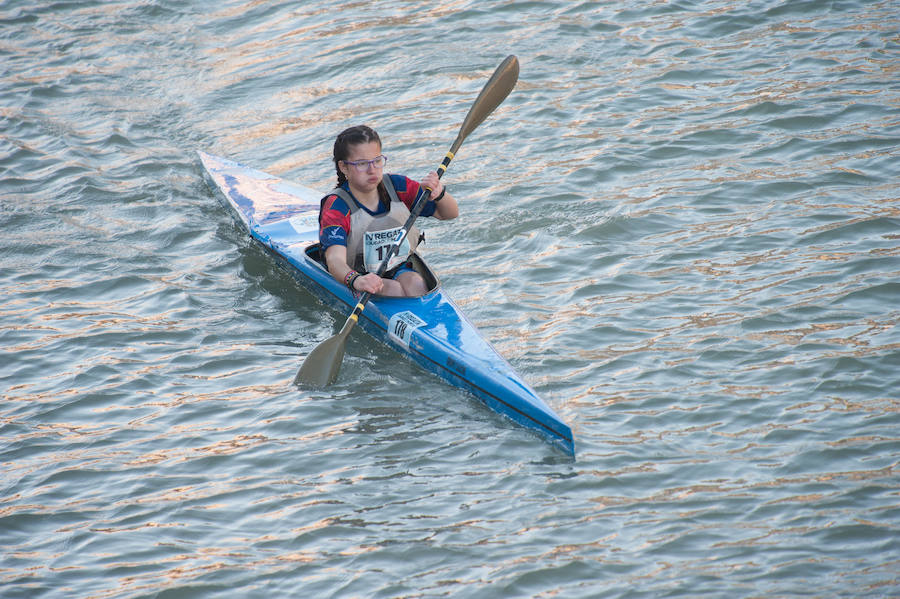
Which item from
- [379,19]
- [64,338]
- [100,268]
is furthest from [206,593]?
[379,19]

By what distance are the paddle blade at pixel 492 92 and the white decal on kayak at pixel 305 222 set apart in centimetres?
120

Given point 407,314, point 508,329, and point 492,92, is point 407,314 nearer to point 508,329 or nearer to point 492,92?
point 508,329

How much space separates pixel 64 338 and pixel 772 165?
15.7 feet

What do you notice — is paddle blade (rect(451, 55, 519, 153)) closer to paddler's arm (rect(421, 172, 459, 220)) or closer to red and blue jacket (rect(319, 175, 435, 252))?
paddler's arm (rect(421, 172, 459, 220))

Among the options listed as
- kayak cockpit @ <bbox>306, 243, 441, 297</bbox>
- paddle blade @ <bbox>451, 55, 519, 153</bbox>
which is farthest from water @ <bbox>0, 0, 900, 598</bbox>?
paddle blade @ <bbox>451, 55, 519, 153</bbox>

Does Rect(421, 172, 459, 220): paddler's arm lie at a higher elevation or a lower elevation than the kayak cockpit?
higher

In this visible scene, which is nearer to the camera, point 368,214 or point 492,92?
point 368,214

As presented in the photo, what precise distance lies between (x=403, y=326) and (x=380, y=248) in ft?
1.71

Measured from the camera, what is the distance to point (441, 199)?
5.02 m

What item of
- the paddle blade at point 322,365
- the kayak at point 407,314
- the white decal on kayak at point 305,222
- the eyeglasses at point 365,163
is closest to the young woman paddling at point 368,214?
the eyeglasses at point 365,163

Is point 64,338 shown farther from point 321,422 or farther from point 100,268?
point 321,422

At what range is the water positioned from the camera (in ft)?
11.3

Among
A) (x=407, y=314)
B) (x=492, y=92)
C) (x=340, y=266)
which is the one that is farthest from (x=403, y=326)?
(x=492, y=92)

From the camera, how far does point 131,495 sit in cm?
395
